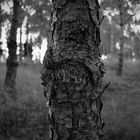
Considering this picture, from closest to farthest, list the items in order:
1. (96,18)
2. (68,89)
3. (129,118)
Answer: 1. (68,89)
2. (96,18)
3. (129,118)

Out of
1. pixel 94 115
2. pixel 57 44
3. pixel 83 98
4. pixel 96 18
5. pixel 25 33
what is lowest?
pixel 94 115

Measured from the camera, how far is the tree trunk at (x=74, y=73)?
1.49 m

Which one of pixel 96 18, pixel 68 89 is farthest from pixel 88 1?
pixel 68 89

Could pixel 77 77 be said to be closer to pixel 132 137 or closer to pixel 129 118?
pixel 132 137

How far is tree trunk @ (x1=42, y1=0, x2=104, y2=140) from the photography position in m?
1.49

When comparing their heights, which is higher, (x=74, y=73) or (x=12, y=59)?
(x=12, y=59)

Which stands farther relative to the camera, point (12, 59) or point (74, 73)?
point (12, 59)

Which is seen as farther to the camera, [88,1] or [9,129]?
[9,129]

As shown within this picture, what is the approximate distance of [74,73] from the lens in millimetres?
1497

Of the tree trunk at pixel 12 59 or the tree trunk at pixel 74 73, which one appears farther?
the tree trunk at pixel 12 59

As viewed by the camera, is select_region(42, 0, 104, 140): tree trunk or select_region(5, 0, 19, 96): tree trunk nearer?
select_region(42, 0, 104, 140): tree trunk

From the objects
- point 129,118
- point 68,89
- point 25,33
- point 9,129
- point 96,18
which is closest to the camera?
point 68,89

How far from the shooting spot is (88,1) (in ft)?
5.05

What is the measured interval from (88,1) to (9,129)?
13.4ft
